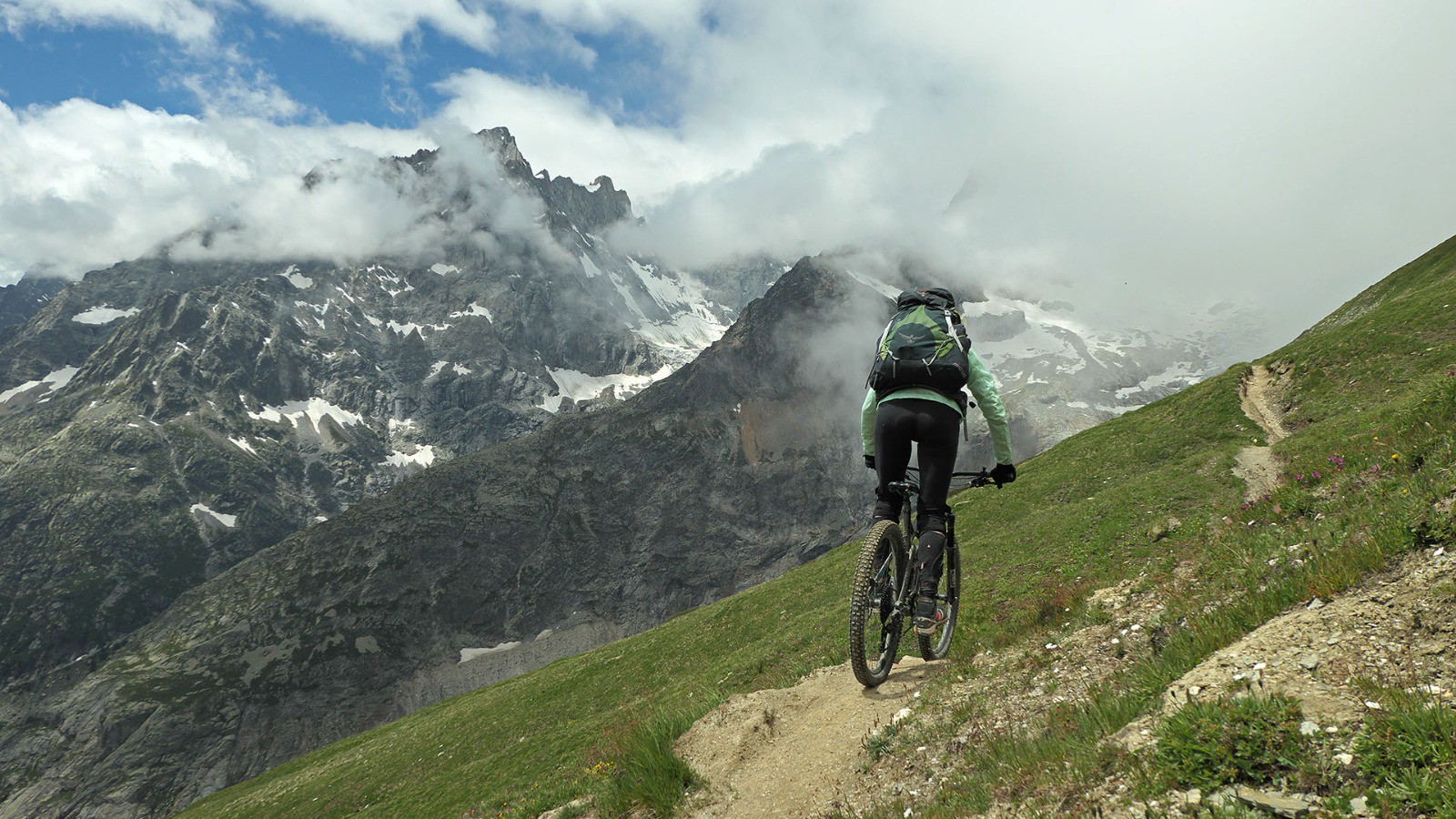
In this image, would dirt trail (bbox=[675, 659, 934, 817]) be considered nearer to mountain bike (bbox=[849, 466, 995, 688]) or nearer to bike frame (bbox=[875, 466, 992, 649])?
mountain bike (bbox=[849, 466, 995, 688])

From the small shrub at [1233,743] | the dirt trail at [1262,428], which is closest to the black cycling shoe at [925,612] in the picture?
the small shrub at [1233,743]

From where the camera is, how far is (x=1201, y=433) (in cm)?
3366

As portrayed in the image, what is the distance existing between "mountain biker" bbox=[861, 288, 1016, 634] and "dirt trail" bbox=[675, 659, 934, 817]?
55.4 inches

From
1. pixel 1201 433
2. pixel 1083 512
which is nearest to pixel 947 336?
pixel 1083 512

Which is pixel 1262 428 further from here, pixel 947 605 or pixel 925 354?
pixel 925 354

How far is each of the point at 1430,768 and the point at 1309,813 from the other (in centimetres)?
61

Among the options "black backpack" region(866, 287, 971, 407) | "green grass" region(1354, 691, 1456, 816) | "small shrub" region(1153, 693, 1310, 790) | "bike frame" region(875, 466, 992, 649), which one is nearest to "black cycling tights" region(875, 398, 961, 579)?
"bike frame" region(875, 466, 992, 649)

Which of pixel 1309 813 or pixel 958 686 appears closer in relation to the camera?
pixel 1309 813

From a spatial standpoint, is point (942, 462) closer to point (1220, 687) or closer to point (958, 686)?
point (958, 686)

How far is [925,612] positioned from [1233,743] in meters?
4.94

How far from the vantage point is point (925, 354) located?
8.59 metres

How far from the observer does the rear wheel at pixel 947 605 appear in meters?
10.5

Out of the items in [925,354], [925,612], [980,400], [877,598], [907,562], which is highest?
[925,354]

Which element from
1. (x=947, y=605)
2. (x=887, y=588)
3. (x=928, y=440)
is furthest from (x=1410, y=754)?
(x=947, y=605)
